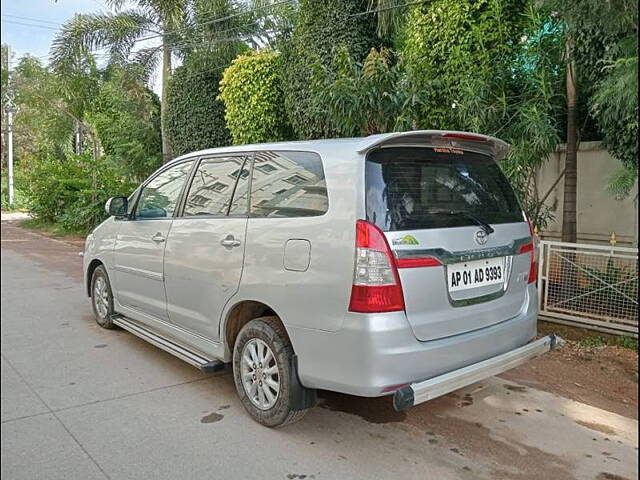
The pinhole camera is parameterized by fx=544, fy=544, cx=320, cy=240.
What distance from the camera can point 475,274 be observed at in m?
3.11

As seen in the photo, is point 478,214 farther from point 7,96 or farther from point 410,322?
point 7,96

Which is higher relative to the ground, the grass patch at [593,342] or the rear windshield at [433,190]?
the rear windshield at [433,190]

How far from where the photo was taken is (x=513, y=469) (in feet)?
9.66

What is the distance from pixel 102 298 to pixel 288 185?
3.02 metres

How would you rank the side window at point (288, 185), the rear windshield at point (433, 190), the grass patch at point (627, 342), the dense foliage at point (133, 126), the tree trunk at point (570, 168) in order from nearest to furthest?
the rear windshield at point (433, 190)
the side window at point (288, 185)
the grass patch at point (627, 342)
the tree trunk at point (570, 168)
the dense foliage at point (133, 126)

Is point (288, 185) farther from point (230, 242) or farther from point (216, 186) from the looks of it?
point (216, 186)

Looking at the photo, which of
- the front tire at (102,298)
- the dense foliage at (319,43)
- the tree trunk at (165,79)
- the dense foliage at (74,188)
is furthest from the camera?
the tree trunk at (165,79)

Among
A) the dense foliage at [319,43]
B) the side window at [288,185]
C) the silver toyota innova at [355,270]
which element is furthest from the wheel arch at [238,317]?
the dense foliage at [319,43]

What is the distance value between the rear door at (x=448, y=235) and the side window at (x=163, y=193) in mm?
2007

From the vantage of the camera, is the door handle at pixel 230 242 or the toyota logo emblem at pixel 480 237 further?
the door handle at pixel 230 242

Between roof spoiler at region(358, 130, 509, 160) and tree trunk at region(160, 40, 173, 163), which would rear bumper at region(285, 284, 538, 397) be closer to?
roof spoiler at region(358, 130, 509, 160)

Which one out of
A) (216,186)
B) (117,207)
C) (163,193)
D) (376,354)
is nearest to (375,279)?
(376,354)

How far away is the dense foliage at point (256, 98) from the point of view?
29.5ft

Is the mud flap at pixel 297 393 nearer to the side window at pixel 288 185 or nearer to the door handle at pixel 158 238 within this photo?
the side window at pixel 288 185
